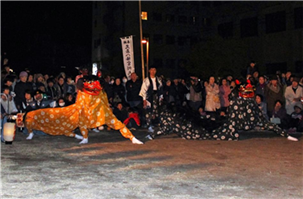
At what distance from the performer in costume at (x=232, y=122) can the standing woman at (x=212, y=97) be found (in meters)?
3.63

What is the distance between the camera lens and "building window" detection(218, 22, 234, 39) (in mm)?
40638

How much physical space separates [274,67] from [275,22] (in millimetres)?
3590

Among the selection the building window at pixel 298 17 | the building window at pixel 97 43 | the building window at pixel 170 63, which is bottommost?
the building window at pixel 170 63

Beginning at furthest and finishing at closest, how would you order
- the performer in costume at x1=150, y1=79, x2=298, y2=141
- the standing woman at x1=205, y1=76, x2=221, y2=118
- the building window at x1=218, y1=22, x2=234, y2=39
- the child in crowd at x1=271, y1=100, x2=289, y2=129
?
the building window at x1=218, y1=22, x2=234, y2=39, the standing woman at x1=205, y1=76, x2=221, y2=118, the child in crowd at x1=271, y1=100, x2=289, y2=129, the performer in costume at x1=150, y1=79, x2=298, y2=141

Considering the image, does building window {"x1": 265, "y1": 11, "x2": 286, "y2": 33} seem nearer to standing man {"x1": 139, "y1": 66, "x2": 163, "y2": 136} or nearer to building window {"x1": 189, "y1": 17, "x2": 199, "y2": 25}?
building window {"x1": 189, "y1": 17, "x2": 199, "y2": 25}

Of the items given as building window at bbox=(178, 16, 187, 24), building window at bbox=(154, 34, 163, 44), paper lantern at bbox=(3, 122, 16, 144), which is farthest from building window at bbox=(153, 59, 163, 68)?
paper lantern at bbox=(3, 122, 16, 144)

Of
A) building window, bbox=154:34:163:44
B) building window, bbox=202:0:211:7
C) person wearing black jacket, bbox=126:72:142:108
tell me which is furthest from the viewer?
building window, bbox=202:0:211:7

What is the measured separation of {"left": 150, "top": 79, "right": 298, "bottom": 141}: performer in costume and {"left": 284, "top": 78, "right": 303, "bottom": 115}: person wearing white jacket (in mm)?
3824

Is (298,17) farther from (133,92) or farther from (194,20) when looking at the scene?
(194,20)

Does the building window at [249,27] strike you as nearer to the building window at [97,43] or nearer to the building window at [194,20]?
the building window at [194,20]

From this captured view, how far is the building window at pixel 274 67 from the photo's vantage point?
1331 inches

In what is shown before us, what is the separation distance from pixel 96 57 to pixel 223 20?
21118 millimetres

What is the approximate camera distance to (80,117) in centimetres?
942

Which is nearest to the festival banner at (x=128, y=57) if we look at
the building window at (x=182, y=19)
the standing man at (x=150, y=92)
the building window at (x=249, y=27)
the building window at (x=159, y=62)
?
the standing man at (x=150, y=92)
